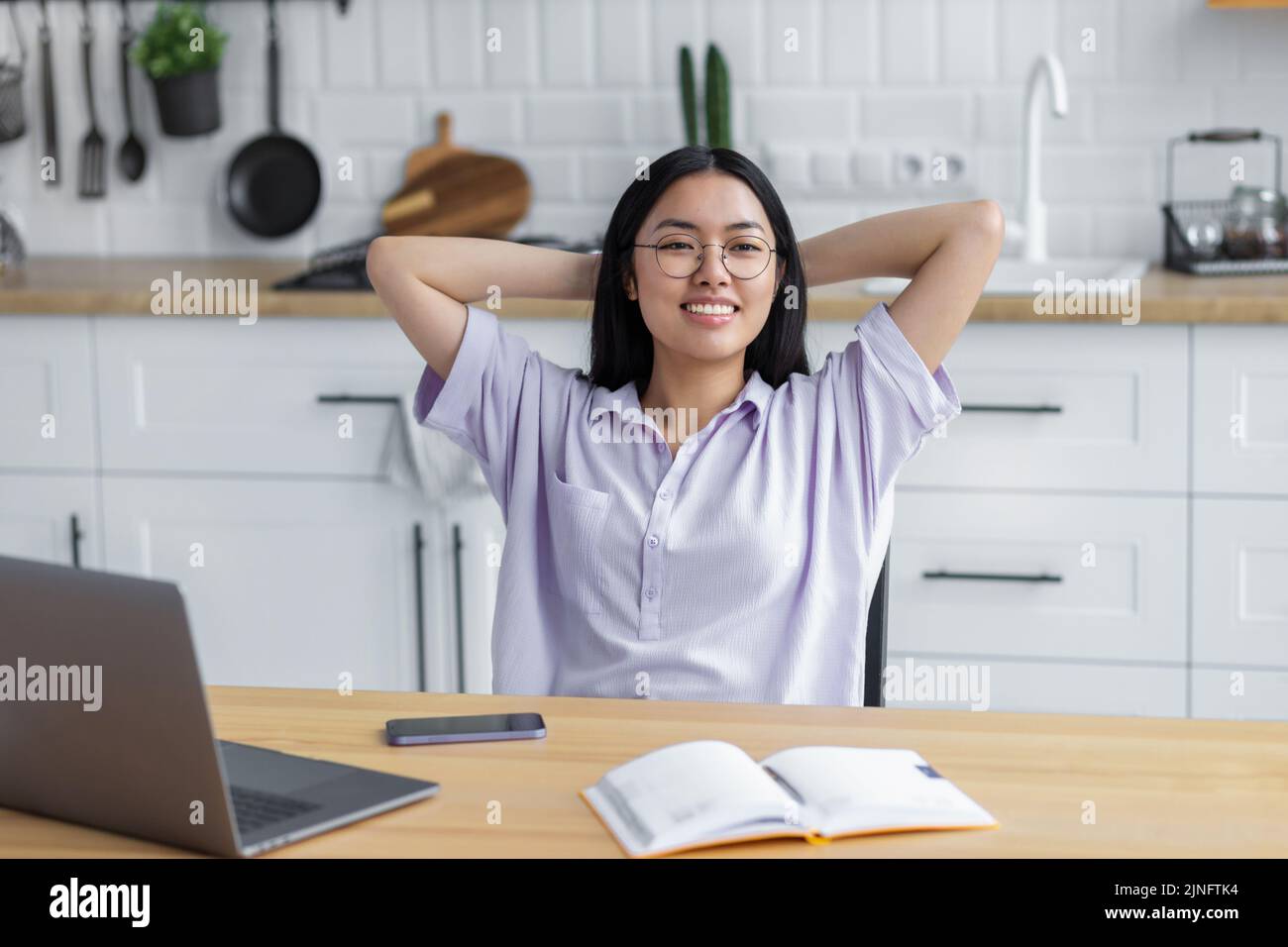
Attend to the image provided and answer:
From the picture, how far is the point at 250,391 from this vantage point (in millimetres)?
2592

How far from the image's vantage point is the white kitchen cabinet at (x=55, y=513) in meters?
2.66

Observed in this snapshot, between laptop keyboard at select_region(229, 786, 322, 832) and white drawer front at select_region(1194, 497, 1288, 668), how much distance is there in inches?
67.4

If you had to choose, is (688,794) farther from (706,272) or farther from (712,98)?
(712,98)

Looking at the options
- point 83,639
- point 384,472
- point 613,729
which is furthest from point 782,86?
point 83,639

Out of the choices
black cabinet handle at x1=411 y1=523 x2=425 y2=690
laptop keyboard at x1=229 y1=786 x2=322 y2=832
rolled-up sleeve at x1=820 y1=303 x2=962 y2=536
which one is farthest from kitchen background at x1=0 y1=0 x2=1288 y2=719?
laptop keyboard at x1=229 y1=786 x2=322 y2=832

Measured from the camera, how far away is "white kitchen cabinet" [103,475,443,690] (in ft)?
8.50

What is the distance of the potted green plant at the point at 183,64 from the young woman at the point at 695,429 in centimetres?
161

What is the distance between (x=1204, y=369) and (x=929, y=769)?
4.85 ft

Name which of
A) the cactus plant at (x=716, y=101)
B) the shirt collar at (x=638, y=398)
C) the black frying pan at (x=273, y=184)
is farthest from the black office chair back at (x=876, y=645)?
the black frying pan at (x=273, y=184)

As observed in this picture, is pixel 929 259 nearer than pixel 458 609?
Yes

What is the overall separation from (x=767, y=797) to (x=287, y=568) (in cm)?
178

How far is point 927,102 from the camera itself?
2.94 m
